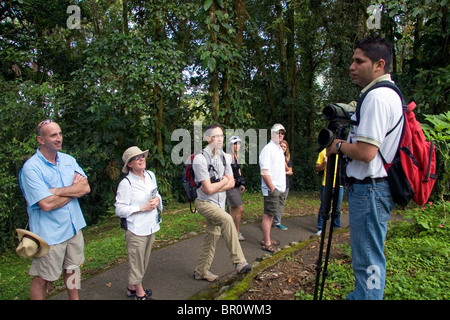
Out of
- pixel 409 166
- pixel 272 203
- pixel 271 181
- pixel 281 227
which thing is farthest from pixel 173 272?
pixel 409 166

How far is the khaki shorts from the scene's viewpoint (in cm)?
322

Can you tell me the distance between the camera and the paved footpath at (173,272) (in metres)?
4.06

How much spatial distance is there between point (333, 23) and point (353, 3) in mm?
1089

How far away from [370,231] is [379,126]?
81cm

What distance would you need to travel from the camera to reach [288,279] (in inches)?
165

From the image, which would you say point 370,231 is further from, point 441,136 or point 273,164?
point 441,136

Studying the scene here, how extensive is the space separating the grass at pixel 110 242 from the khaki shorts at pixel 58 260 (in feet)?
3.41

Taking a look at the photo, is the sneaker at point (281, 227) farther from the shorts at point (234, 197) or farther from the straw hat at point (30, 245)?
the straw hat at point (30, 245)

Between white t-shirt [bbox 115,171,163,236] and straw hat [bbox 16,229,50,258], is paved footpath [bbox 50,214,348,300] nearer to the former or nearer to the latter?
white t-shirt [bbox 115,171,163,236]

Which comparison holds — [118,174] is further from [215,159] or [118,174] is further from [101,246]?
[215,159]

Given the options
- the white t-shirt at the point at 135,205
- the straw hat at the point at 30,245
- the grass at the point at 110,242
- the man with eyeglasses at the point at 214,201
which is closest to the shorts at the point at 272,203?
the man with eyeglasses at the point at 214,201
